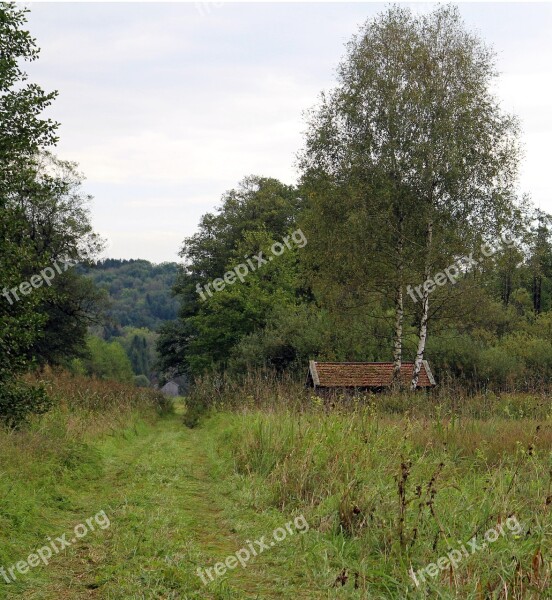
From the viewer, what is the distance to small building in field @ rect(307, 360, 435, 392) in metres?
26.0

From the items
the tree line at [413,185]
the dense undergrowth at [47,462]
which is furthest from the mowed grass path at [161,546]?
the tree line at [413,185]

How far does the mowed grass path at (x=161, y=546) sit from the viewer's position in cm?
547

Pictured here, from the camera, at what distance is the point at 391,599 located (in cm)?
504

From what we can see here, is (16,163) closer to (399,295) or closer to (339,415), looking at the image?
(339,415)

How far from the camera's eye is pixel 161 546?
21.2 feet

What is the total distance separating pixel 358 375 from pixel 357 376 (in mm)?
88

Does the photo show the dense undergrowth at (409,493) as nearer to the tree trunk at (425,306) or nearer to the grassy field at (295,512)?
the grassy field at (295,512)

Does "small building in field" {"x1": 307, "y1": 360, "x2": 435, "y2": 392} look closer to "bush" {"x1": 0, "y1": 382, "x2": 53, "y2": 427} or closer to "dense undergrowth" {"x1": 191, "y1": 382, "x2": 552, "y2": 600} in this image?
"dense undergrowth" {"x1": 191, "y1": 382, "x2": 552, "y2": 600}

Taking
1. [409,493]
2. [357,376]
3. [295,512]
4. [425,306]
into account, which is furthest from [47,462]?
[357,376]

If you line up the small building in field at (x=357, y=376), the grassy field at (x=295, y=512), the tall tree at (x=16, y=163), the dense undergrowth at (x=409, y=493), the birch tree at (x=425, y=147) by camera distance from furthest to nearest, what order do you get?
1. the small building in field at (x=357, y=376)
2. the birch tree at (x=425, y=147)
3. the tall tree at (x=16, y=163)
4. the grassy field at (x=295, y=512)
5. the dense undergrowth at (x=409, y=493)

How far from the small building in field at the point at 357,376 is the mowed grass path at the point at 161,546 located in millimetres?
15264

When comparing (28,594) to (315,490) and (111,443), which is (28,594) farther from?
(111,443)

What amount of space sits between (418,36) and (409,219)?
7032 mm

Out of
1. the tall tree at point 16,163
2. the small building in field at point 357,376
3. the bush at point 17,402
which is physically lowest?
the small building in field at point 357,376
